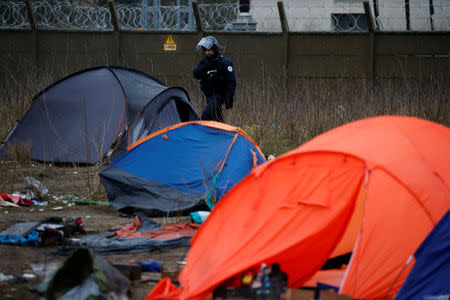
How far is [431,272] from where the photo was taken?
3.68m

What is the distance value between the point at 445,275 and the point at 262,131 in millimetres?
6787

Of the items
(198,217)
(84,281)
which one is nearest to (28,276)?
(84,281)

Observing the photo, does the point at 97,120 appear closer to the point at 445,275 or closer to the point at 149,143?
the point at 149,143

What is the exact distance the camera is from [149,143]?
24.3 feet

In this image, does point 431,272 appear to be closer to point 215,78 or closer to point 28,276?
point 28,276

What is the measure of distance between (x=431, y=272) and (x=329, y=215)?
0.67 meters

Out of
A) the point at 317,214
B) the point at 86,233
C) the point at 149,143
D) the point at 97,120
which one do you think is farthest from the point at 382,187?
the point at 97,120

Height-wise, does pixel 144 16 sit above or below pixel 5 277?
above

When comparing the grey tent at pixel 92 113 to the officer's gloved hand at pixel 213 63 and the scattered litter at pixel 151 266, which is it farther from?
the scattered litter at pixel 151 266

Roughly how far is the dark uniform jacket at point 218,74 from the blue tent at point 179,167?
2556 millimetres

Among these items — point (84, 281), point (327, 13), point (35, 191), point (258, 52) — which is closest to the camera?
point (84, 281)

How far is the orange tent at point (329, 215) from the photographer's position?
3875 millimetres

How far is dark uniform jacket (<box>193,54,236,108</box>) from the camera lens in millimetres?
9984

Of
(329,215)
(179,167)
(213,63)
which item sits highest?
(213,63)
